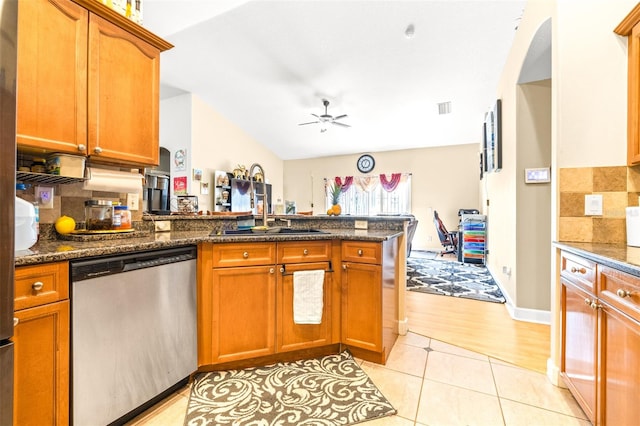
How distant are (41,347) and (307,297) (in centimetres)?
129

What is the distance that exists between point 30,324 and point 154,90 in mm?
1454

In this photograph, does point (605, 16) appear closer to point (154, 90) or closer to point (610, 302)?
point (610, 302)

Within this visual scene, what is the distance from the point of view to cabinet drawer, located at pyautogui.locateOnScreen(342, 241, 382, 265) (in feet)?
6.15

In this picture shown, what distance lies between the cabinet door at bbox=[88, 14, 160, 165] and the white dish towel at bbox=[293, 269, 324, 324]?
1.27m

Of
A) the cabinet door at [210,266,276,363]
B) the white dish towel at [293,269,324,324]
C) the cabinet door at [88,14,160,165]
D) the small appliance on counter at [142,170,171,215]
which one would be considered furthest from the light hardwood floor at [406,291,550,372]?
the small appliance on counter at [142,170,171,215]

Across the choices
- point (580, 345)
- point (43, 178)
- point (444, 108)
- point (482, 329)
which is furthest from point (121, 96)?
point (444, 108)

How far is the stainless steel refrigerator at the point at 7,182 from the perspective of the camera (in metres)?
0.74

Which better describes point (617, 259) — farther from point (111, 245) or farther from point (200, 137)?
point (200, 137)

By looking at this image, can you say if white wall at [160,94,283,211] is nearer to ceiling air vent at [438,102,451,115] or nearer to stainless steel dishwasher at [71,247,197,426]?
stainless steel dishwasher at [71,247,197,426]

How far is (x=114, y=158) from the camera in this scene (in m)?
1.66

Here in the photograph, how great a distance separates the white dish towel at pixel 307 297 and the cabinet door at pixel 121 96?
127 centimetres

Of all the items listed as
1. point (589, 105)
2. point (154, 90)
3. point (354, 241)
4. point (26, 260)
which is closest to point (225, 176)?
point (154, 90)

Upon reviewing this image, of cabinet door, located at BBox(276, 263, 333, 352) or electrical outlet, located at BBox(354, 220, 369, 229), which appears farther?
electrical outlet, located at BBox(354, 220, 369, 229)

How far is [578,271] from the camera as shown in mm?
1414
